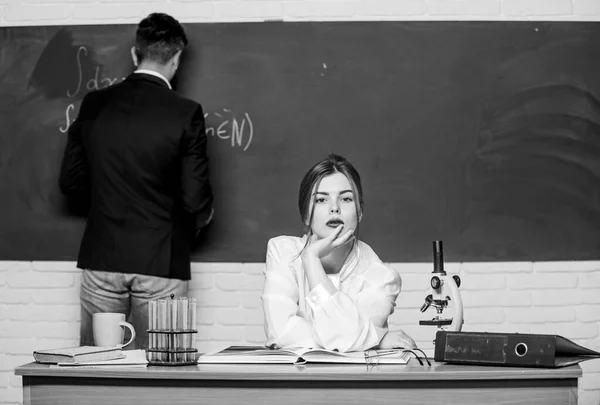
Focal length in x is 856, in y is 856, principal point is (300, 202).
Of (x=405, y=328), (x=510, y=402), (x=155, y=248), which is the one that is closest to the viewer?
(x=510, y=402)

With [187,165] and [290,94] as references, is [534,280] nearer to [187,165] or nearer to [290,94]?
[290,94]

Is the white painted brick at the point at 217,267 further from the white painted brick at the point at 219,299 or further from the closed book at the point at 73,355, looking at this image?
the closed book at the point at 73,355

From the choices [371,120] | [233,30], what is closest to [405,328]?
[371,120]

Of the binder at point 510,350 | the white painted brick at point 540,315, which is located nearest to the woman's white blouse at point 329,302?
the binder at point 510,350

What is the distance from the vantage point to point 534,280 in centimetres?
358

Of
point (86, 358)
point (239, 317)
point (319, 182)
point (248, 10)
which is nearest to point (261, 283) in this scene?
point (239, 317)

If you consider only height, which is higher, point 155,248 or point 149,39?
point 149,39

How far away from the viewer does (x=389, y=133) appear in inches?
143

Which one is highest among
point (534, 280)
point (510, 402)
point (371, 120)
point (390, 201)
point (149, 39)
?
point (149, 39)

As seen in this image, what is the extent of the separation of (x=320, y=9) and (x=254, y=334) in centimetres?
141

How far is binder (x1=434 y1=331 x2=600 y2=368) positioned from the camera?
5.78ft

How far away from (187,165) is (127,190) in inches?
9.6

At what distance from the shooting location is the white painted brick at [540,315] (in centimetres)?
358

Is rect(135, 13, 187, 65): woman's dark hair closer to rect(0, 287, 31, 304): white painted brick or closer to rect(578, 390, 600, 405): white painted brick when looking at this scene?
rect(0, 287, 31, 304): white painted brick
